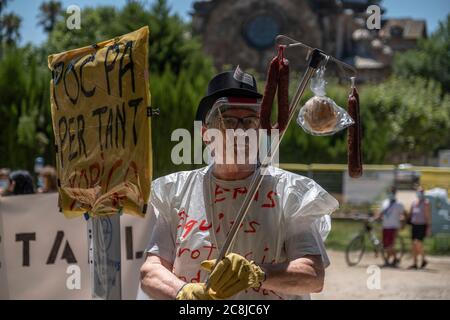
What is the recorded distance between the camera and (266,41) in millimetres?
49375

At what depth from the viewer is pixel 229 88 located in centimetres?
288

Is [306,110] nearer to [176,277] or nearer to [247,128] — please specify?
[247,128]

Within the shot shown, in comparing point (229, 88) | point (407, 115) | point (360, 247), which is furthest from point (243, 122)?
point (407, 115)

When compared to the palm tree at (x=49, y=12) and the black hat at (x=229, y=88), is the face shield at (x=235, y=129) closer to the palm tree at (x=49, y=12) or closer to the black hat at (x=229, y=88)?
the black hat at (x=229, y=88)

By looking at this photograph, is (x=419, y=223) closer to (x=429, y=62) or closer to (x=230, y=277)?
(x=230, y=277)

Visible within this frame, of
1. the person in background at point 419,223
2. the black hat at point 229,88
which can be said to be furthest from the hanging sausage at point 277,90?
the person in background at point 419,223

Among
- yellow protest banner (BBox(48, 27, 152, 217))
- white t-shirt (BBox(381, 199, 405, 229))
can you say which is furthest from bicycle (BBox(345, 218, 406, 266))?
yellow protest banner (BBox(48, 27, 152, 217))

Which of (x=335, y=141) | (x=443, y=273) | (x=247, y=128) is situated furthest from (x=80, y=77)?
(x=335, y=141)

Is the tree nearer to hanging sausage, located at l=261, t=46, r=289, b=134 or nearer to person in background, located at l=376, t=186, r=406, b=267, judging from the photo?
person in background, located at l=376, t=186, r=406, b=267

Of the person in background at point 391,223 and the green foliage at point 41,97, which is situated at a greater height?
the green foliage at point 41,97

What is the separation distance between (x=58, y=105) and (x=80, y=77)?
8.4 inches

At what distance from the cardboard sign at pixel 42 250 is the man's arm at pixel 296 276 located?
3970 millimetres

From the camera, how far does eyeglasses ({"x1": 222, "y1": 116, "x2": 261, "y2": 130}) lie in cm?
278

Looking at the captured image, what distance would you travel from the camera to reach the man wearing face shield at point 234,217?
268 cm
